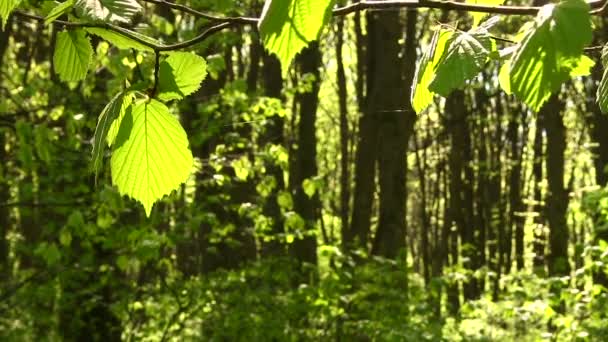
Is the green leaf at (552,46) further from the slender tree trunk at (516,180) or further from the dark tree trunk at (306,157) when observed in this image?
the slender tree trunk at (516,180)

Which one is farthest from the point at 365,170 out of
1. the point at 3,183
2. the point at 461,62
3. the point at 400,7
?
the point at 400,7

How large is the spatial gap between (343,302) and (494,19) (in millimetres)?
7204

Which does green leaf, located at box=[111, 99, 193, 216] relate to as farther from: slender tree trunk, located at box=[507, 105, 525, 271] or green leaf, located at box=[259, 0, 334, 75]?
slender tree trunk, located at box=[507, 105, 525, 271]

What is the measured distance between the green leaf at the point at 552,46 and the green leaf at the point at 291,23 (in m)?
0.23

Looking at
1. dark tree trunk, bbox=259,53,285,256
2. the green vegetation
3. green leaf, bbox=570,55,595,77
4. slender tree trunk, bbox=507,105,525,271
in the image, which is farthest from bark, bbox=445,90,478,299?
green leaf, bbox=570,55,595,77

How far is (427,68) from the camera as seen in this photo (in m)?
1.14

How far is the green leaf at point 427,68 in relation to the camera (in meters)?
1.07

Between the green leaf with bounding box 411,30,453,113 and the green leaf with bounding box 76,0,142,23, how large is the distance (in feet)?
1.36

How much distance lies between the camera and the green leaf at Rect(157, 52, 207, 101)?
112 cm

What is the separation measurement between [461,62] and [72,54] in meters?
0.66

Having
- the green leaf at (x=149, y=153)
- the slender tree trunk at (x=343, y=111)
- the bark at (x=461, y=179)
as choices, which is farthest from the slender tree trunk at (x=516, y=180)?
the green leaf at (x=149, y=153)

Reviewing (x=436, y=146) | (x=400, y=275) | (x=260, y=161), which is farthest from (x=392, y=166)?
(x=436, y=146)

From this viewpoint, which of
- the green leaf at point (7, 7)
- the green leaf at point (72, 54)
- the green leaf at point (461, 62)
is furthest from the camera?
the green leaf at point (72, 54)

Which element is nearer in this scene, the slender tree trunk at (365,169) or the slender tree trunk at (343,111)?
the slender tree trunk at (365,169)
